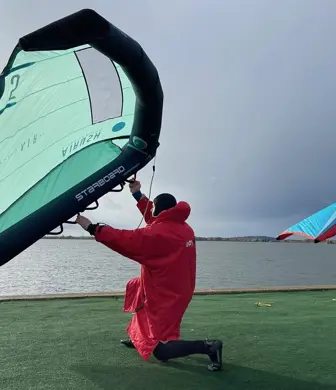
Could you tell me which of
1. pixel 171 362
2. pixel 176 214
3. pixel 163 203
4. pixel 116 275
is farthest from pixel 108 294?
pixel 116 275

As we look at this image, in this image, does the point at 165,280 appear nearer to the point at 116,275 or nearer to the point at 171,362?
the point at 171,362

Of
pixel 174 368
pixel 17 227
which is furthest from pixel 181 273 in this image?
pixel 17 227

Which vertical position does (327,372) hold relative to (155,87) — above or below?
below

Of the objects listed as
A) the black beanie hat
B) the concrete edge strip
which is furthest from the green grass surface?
the black beanie hat

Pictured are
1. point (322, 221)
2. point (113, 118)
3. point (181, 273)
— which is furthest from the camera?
point (322, 221)

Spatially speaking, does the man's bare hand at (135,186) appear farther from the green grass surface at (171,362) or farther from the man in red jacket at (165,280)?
the green grass surface at (171,362)

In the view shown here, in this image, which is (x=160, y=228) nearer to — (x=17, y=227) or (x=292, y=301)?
(x=17, y=227)

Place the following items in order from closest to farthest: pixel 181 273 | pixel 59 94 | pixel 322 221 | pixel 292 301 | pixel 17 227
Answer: pixel 17 227, pixel 59 94, pixel 181 273, pixel 322 221, pixel 292 301

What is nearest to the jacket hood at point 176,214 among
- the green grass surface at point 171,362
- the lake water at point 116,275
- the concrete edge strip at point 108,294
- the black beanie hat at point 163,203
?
the black beanie hat at point 163,203

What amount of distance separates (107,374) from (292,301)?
577 cm

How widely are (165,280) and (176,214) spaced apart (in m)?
0.70

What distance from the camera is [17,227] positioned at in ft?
13.4

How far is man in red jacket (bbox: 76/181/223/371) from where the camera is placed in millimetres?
4840

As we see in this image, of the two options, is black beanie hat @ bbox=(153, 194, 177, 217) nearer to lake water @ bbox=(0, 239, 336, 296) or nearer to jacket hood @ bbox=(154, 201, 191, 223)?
jacket hood @ bbox=(154, 201, 191, 223)
